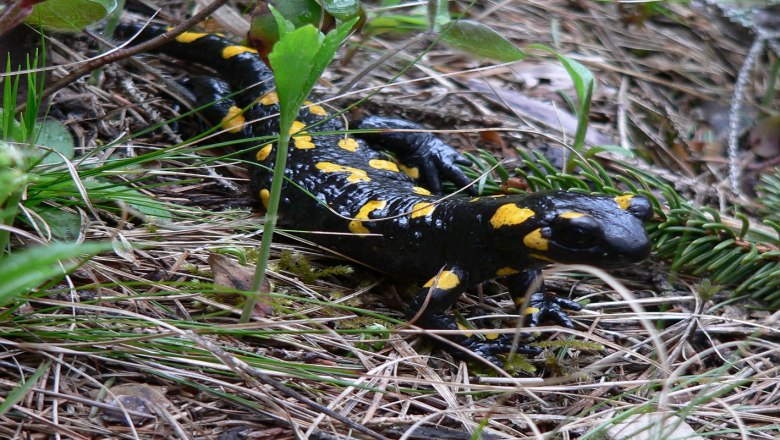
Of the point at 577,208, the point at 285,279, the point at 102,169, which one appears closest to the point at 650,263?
the point at 577,208

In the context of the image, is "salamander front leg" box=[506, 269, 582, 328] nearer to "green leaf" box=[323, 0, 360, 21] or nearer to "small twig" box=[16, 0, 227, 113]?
"green leaf" box=[323, 0, 360, 21]

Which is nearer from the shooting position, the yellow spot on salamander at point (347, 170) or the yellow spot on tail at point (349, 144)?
the yellow spot on salamander at point (347, 170)

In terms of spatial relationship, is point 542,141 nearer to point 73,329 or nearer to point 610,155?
point 610,155

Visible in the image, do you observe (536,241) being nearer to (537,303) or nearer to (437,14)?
(537,303)

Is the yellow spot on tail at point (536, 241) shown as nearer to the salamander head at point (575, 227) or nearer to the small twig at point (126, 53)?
the salamander head at point (575, 227)

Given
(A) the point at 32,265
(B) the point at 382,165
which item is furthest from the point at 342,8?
(A) the point at 32,265

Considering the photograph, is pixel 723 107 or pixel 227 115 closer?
pixel 227 115

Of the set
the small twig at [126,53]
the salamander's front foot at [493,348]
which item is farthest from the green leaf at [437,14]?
the salamander's front foot at [493,348]
